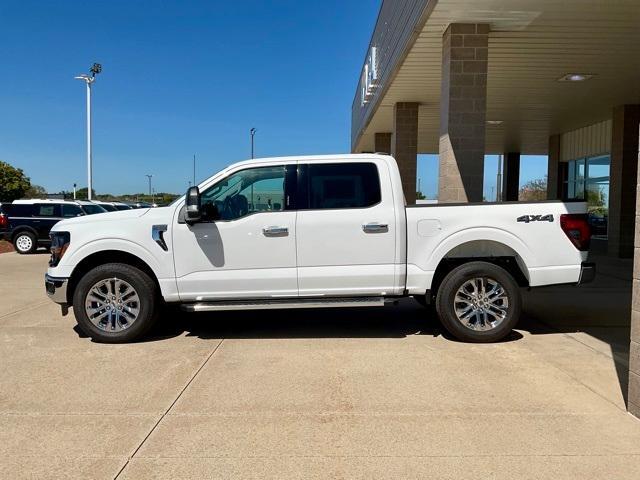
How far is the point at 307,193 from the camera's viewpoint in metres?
6.16

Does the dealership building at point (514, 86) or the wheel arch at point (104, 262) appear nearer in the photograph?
the wheel arch at point (104, 262)

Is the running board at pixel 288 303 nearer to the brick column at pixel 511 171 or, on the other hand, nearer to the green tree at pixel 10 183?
the brick column at pixel 511 171

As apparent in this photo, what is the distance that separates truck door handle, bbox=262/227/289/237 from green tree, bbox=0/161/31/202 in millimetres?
59603

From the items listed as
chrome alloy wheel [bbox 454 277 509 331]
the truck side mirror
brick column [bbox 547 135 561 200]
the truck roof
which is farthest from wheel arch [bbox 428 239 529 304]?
brick column [bbox 547 135 561 200]

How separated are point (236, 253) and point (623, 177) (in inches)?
532

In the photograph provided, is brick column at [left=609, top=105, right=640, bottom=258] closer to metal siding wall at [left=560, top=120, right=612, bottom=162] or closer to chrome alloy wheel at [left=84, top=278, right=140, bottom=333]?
metal siding wall at [left=560, top=120, right=612, bottom=162]

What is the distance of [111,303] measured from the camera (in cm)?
611

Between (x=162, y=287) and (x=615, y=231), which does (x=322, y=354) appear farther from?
(x=615, y=231)

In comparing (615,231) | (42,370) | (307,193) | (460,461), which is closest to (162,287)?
(42,370)

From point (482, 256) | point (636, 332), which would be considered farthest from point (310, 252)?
point (636, 332)

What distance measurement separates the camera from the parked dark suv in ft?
57.5

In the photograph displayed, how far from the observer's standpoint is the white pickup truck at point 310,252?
6.02 m

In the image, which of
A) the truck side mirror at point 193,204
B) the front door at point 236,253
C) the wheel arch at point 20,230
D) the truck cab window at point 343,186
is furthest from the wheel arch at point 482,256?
the wheel arch at point 20,230

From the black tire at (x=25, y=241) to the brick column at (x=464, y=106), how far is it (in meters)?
14.0
